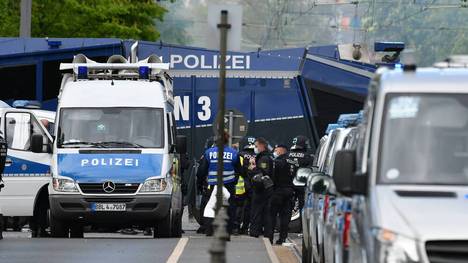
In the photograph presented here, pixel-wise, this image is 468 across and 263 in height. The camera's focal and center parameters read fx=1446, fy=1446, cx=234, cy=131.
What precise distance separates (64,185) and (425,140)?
12.1 metres

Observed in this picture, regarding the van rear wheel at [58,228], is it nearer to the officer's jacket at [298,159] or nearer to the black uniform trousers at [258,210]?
the black uniform trousers at [258,210]

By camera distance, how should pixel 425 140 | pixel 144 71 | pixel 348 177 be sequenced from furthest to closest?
pixel 144 71 → pixel 425 140 → pixel 348 177

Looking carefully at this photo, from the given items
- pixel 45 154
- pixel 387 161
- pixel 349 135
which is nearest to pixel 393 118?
pixel 387 161

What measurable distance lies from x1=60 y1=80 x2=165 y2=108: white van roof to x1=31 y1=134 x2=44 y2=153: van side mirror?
2.18 ft

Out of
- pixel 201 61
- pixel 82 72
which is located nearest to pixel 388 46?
pixel 201 61

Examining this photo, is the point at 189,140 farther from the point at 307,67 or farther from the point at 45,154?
the point at 45,154

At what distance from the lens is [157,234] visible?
2294 cm

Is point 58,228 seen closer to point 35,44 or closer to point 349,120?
point 35,44

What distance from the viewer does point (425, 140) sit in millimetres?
10445

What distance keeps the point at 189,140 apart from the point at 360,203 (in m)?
18.1

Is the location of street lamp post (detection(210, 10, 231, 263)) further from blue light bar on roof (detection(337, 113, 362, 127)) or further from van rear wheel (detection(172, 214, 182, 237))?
van rear wheel (detection(172, 214, 182, 237))

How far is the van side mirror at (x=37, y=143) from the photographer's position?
2214 cm

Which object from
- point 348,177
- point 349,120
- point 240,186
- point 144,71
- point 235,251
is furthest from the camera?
point 240,186

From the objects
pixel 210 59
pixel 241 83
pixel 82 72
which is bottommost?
pixel 241 83
